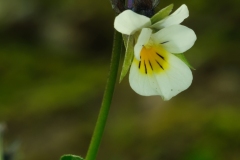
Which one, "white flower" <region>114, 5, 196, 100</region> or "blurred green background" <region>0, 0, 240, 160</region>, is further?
"blurred green background" <region>0, 0, 240, 160</region>

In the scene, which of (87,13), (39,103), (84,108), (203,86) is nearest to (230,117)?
(203,86)

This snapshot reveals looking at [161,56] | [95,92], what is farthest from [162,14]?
[95,92]

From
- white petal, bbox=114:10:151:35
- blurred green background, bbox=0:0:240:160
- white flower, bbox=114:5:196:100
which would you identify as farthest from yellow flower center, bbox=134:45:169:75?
blurred green background, bbox=0:0:240:160

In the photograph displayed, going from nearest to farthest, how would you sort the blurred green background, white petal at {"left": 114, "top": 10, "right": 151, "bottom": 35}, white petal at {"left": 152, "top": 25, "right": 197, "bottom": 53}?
white petal at {"left": 114, "top": 10, "right": 151, "bottom": 35}, white petal at {"left": 152, "top": 25, "right": 197, "bottom": 53}, the blurred green background

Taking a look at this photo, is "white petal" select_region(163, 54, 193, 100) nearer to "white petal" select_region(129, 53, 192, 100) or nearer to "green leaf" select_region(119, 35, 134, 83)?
"white petal" select_region(129, 53, 192, 100)

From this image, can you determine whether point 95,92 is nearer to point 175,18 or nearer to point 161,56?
point 161,56

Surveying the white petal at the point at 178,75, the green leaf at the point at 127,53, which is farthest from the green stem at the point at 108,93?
the white petal at the point at 178,75

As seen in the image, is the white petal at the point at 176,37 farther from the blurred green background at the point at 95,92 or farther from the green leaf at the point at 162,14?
the blurred green background at the point at 95,92
